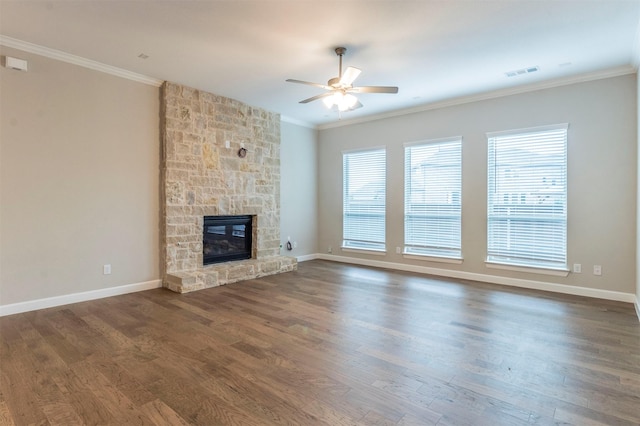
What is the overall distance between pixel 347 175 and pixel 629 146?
4428mm

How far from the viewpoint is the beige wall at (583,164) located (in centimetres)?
432

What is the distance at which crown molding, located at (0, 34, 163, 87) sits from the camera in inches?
145

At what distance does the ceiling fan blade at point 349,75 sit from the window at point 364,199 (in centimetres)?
311

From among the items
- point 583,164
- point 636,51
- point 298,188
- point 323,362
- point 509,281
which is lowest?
point 323,362

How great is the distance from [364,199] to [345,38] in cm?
378

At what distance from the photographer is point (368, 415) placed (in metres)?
1.97

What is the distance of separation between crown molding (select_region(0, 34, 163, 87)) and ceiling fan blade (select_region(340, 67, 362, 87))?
2.87 m

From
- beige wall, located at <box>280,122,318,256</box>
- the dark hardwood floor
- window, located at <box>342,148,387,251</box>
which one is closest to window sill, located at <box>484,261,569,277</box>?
the dark hardwood floor

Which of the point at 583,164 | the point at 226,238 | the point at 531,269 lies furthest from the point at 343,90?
the point at 531,269

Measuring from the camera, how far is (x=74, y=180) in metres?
4.14

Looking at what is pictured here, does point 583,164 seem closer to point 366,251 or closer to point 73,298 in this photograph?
point 366,251

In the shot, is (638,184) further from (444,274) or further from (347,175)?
(347,175)

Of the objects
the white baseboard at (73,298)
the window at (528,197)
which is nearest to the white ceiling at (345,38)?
the window at (528,197)

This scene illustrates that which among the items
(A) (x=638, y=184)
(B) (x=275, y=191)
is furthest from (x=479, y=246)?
(B) (x=275, y=191)
